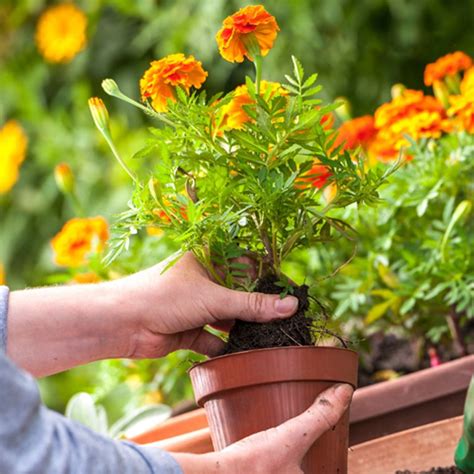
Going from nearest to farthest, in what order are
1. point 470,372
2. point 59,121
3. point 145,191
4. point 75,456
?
point 75,456 < point 145,191 < point 470,372 < point 59,121

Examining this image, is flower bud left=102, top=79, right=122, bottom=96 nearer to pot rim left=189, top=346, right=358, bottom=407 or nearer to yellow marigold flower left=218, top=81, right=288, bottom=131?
yellow marigold flower left=218, top=81, right=288, bottom=131

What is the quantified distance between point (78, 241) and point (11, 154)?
150 centimetres

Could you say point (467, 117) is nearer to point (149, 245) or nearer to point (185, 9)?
point (149, 245)

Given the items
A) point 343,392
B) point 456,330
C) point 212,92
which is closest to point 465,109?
point 456,330

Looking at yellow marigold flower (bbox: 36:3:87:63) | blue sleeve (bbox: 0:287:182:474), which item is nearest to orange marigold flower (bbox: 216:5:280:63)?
blue sleeve (bbox: 0:287:182:474)

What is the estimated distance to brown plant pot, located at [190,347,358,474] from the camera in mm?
1126

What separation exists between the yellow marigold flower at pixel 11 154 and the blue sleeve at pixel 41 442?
2558 millimetres

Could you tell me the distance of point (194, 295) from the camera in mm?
1224

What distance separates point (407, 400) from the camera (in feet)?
5.04

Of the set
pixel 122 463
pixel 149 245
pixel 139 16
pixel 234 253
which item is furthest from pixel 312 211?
pixel 139 16

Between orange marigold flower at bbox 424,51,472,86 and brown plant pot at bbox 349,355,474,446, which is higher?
orange marigold flower at bbox 424,51,472,86

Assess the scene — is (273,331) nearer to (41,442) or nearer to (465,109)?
(41,442)

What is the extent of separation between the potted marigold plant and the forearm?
0.25ft

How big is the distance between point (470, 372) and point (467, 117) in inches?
18.1
